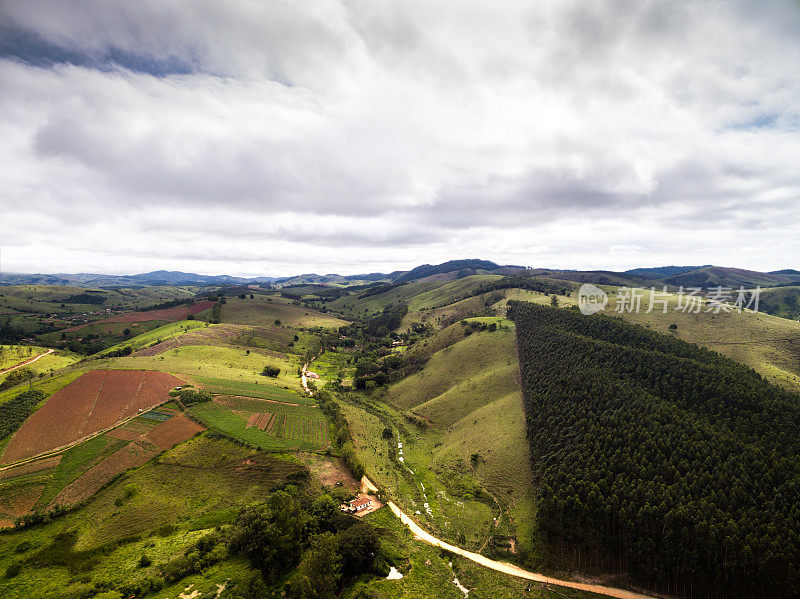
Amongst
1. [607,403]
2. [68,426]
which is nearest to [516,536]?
[607,403]

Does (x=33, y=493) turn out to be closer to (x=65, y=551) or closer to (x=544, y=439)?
(x=65, y=551)

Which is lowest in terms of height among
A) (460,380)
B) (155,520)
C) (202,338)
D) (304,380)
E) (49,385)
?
(304,380)

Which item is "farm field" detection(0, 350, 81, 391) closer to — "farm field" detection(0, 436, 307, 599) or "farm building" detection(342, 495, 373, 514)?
"farm field" detection(0, 436, 307, 599)

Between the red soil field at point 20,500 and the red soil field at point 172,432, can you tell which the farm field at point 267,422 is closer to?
the red soil field at point 172,432

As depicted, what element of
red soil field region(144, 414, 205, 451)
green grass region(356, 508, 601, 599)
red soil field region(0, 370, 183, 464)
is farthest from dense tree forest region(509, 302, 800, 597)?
red soil field region(0, 370, 183, 464)

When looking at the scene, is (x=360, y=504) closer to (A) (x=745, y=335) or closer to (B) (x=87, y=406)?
(B) (x=87, y=406)

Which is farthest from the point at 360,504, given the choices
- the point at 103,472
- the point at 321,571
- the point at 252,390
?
the point at 252,390

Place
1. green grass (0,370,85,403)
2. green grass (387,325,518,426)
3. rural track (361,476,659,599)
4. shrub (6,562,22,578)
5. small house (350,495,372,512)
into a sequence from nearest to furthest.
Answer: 1. shrub (6,562,22,578)
2. rural track (361,476,659,599)
3. small house (350,495,372,512)
4. green grass (0,370,85,403)
5. green grass (387,325,518,426)
